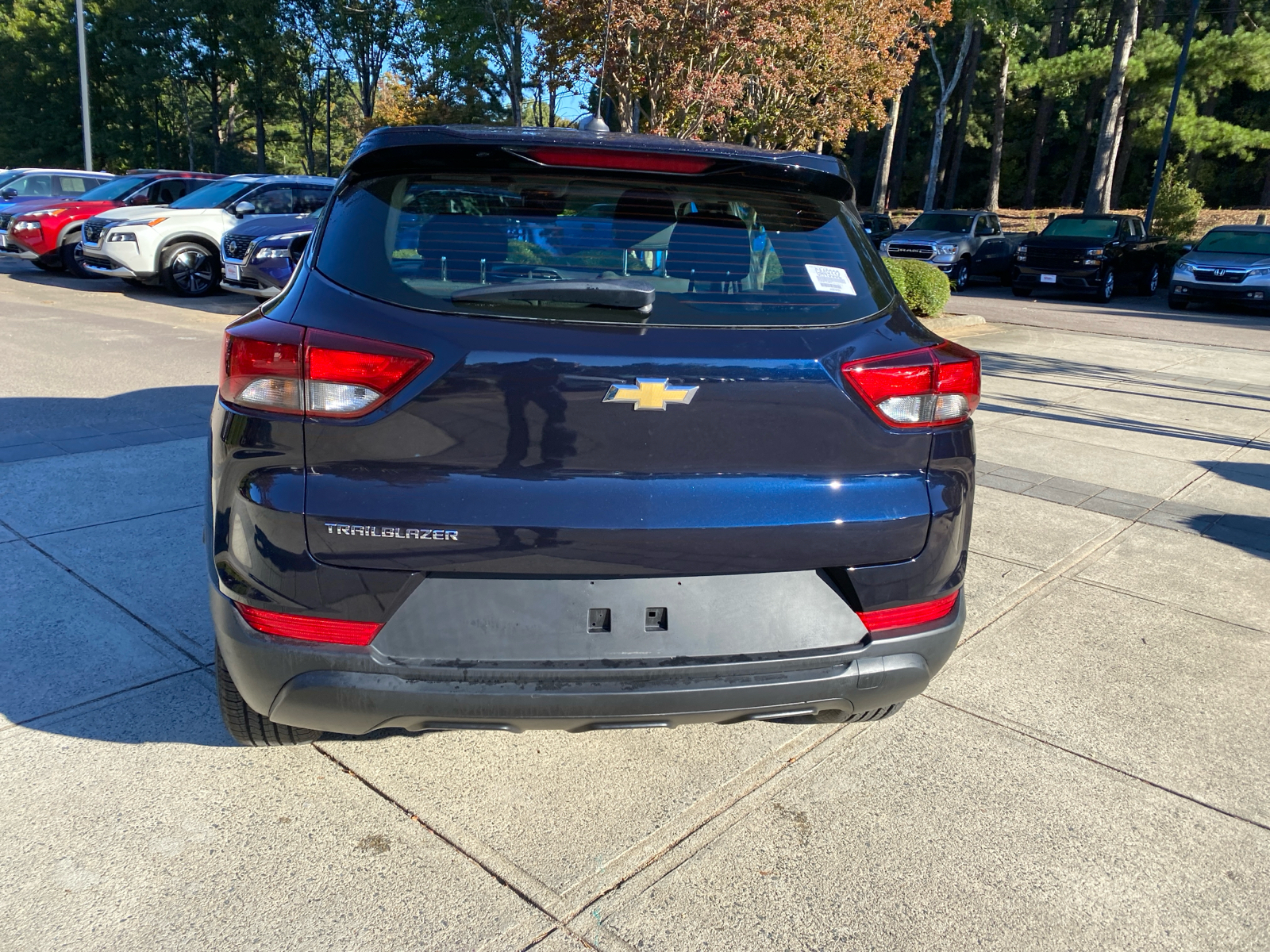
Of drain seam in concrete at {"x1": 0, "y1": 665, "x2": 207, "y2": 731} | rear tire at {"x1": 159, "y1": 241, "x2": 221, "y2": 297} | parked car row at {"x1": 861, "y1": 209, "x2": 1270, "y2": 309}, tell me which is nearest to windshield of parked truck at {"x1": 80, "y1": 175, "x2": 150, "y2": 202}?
rear tire at {"x1": 159, "y1": 241, "x2": 221, "y2": 297}

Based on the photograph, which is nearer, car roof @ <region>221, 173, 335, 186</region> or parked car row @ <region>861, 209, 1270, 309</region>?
car roof @ <region>221, 173, 335, 186</region>

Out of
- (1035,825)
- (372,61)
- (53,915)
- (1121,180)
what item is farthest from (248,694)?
(1121,180)

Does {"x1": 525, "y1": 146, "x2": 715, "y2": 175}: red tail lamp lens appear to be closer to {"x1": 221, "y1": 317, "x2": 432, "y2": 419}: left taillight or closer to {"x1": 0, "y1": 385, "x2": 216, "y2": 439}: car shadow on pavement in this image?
{"x1": 221, "y1": 317, "x2": 432, "y2": 419}: left taillight

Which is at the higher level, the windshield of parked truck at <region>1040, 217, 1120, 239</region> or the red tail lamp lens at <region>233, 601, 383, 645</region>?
the windshield of parked truck at <region>1040, 217, 1120, 239</region>

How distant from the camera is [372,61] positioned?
115 ft

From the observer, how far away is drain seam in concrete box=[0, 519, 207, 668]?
134 inches

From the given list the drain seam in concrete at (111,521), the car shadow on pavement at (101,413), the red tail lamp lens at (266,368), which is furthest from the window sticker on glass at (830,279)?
the car shadow on pavement at (101,413)

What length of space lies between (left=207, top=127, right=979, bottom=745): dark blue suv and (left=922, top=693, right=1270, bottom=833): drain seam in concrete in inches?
37.3

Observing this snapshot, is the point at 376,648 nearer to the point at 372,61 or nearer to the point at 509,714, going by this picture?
the point at 509,714

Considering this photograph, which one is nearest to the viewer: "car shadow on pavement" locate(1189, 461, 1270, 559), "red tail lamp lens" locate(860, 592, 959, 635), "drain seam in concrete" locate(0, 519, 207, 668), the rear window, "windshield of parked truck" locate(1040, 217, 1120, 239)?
the rear window

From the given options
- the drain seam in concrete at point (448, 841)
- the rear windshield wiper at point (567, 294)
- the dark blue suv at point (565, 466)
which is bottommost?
the drain seam in concrete at point (448, 841)

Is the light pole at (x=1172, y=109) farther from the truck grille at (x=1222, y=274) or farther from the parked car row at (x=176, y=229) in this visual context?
the parked car row at (x=176, y=229)

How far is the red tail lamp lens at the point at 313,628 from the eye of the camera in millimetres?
2148

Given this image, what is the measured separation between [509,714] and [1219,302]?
21.0 m
